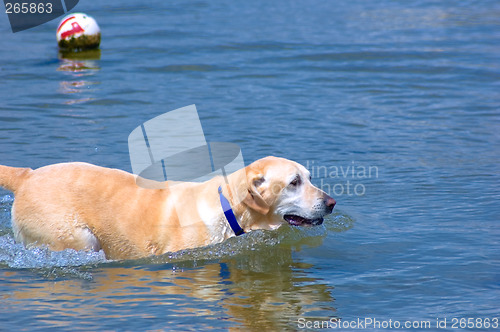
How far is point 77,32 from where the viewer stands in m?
15.2

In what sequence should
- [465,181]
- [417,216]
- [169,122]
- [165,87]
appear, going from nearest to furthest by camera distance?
[417,216] → [465,181] → [169,122] → [165,87]

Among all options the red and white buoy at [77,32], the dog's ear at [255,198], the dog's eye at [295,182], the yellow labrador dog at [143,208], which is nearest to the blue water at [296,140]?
the yellow labrador dog at [143,208]

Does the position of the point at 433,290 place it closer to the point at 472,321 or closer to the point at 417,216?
the point at 472,321

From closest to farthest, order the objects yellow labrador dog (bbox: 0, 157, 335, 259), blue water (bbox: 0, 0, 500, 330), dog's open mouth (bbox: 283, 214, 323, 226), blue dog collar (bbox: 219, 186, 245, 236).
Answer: blue water (bbox: 0, 0, 500, 330) → yellow labrador dog (bbox: 0, 157, 335, 259) → blue dog collar (bbox: 219, 186, 245, 236) → dog's open mouth (bbox: 283, 214, 323, 226)

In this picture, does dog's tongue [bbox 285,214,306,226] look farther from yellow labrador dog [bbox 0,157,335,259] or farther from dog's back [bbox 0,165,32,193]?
dog's back [bbox 0,165,32,193]

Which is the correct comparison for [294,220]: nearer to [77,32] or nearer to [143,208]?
[143,208]

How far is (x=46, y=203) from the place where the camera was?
244 inches

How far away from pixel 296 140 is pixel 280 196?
3888 mm

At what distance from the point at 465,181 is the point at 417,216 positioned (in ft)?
4.09

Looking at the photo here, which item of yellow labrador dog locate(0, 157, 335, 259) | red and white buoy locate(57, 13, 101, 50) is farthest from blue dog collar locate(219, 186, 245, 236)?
red and white buoy locate(57, 13, 101, 50)

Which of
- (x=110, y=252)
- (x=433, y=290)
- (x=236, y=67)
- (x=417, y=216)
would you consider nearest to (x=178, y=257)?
(x=110, y=252)

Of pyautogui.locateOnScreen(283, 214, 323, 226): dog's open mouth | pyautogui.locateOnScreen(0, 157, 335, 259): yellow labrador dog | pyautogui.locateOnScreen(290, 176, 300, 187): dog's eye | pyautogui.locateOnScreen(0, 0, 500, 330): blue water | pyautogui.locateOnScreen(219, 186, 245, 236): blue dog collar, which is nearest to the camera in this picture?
pyautogui.locateOnScreen(0, 0, 500, 330): blue water

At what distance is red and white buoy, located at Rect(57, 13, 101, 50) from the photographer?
15.2 metres

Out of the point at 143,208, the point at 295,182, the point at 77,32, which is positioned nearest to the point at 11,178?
the point at 143,208
